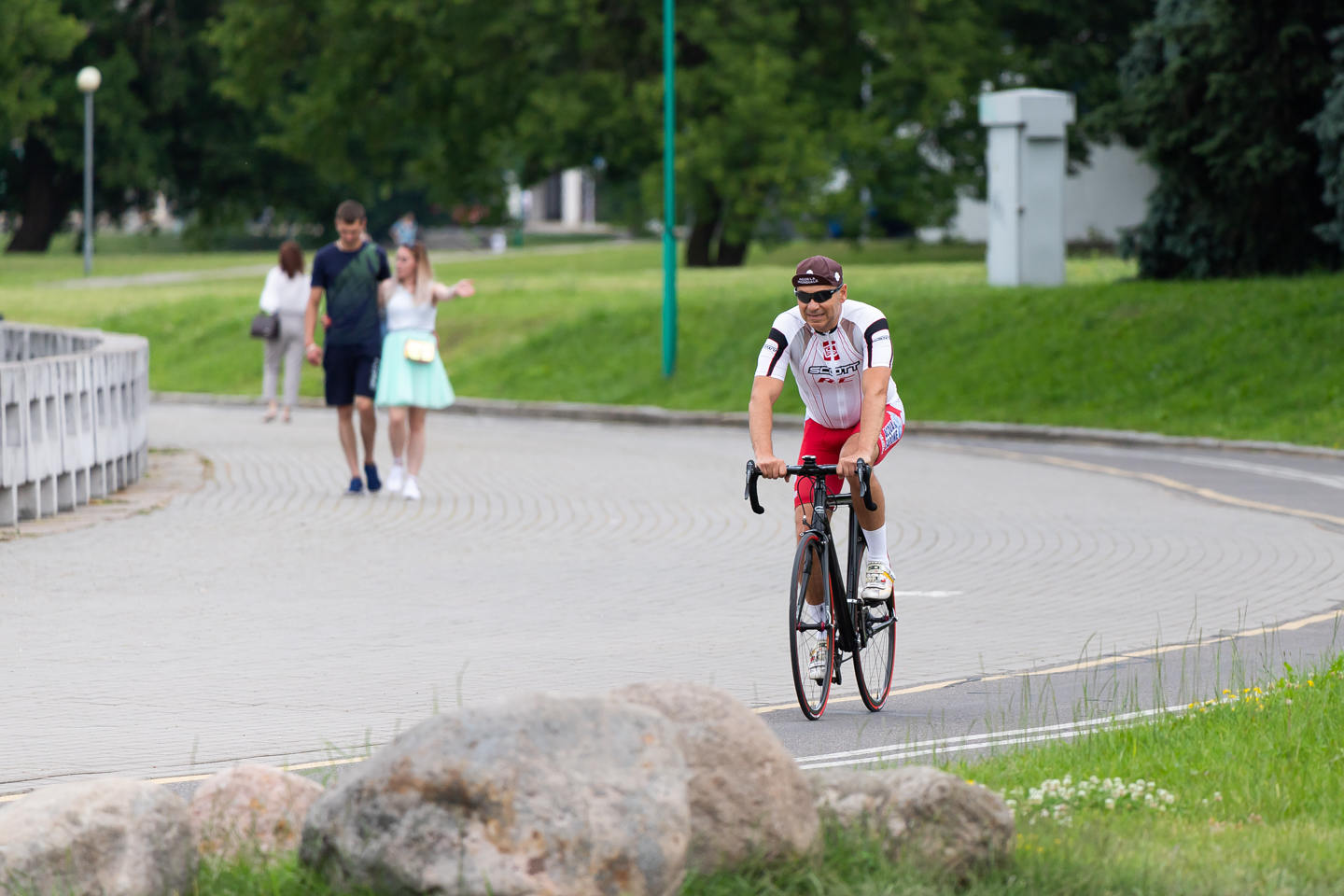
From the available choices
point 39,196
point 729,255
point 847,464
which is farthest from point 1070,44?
point 847,464

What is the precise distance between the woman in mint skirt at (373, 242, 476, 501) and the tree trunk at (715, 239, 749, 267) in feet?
104

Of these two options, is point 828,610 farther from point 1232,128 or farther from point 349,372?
point 1232,128

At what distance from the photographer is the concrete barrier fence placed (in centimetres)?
1304

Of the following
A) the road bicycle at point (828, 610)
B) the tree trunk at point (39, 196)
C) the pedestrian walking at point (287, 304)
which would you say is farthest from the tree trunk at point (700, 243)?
the road bicycle at point (828, 610)

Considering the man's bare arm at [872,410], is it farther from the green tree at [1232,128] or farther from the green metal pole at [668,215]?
the green tree at [1232,128]

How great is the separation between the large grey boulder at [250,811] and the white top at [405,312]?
10.1 meters

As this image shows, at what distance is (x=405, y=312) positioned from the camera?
15.0 m

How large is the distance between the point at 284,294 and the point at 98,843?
703 inches

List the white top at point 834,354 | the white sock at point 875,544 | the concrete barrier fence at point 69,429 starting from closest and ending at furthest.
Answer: the white top at point 834,354 → the white sock at point 875,544 → the concrete barrier fence at point 69,429

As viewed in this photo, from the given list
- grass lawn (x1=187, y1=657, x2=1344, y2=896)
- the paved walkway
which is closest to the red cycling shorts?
the paved walkway

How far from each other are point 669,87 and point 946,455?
7.37 metres

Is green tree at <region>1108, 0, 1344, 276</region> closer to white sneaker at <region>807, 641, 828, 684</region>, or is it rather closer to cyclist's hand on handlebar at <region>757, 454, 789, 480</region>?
white sneaker at <region>807, 641, 828, 684</region>

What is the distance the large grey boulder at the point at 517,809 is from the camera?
419cm

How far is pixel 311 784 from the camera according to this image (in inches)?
199
